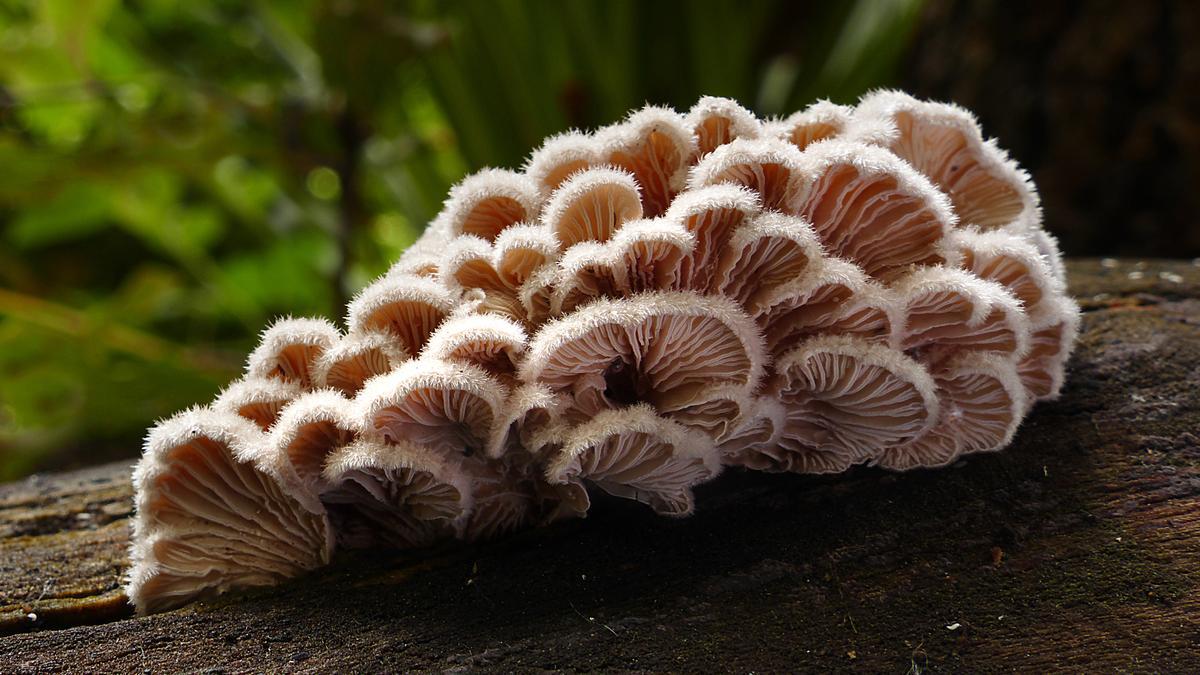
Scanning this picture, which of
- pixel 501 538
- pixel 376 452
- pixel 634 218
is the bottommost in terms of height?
pixel 501 538

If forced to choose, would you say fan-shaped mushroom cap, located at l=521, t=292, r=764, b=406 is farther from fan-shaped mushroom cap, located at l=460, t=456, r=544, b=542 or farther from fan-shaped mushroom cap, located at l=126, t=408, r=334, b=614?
fan-shaped mushroom cap, located at l=126, t=408, r=334, b=614

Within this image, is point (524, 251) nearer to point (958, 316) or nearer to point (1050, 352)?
point (958, 316)

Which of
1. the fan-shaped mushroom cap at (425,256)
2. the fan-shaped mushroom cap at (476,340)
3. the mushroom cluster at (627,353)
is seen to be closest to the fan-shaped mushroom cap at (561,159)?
the mushroom cluster at (627,353)

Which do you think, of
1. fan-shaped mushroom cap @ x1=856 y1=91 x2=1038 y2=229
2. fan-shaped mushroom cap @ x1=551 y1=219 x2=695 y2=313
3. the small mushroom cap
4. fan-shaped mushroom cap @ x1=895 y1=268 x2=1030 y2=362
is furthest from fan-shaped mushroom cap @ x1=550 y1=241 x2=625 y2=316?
fan-shaped mushroom cap @ x1=856 y1=91 x2=1038 y2=229

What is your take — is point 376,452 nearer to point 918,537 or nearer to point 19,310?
point 918,537

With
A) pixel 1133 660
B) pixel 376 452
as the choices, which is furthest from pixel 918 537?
pixel 376 452

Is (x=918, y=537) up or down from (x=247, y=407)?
down
